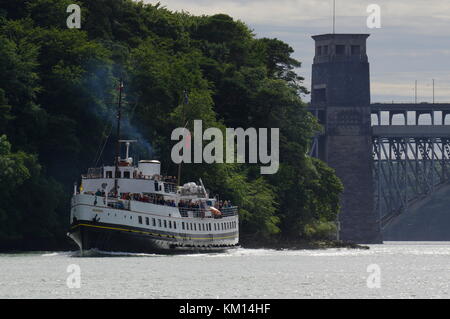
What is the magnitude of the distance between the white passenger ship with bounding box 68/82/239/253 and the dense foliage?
6.30 meters

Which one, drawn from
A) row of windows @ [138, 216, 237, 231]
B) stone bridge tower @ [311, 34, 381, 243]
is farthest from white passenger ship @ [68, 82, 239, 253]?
stone bridge tower @ [311, 34, 381, 243]

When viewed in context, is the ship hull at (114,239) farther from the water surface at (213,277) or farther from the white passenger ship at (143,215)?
the water surface at (213,277)

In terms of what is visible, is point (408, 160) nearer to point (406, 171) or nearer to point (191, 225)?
point (406, 171)

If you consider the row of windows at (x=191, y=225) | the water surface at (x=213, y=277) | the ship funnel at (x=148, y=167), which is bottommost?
the water surface at (x=213, y=277)

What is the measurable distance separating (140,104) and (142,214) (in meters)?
25.9

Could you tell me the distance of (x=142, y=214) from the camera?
100375 mm

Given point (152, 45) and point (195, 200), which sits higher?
point (152, 45)

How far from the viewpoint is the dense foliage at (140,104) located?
111812 millimetres

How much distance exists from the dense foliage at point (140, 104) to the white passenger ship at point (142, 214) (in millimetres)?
6303

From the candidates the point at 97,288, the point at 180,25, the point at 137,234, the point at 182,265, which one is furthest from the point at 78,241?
the point at 180,25

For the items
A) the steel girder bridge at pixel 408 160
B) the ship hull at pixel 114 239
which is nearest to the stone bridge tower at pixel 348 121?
the steel girder bridge at pixel 408 160

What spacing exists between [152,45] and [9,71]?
24.2 meters

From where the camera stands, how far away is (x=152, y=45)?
5256 inches
